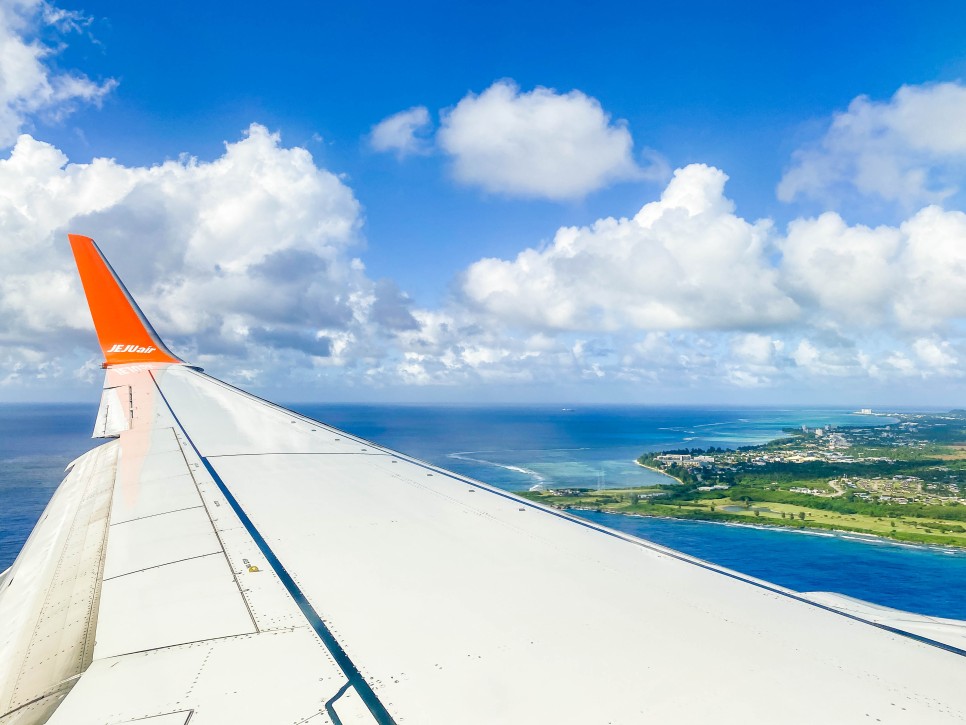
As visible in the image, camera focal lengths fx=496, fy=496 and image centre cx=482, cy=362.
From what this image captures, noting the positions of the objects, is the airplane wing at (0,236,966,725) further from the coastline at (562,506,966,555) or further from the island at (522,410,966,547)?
the coastline at (562,506,966,555)

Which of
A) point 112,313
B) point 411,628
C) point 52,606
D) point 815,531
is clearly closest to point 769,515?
point 815,531

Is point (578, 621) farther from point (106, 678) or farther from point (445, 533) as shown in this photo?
point (106, 678)

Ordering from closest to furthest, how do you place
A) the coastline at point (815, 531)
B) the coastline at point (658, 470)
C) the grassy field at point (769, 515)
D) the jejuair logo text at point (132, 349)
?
the jejuair logo text at point (132, 349) < the coastline at point (815, 531) < the grassy field at point (769, 515) < the coastline at point (658, 470)

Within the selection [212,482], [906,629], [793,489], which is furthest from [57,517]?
[793,489]

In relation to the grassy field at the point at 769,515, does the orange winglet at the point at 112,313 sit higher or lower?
higher

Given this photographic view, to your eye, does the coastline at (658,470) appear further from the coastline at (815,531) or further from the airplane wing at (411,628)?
the airplane wing at (411,628)

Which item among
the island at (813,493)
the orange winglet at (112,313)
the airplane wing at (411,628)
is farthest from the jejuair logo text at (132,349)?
the island at (813,493)

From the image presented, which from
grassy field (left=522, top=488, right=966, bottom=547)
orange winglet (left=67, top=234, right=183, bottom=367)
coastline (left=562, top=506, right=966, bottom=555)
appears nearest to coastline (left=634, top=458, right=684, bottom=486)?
grassy field (left=522, top=488, right=966, bottom=547)
